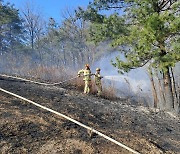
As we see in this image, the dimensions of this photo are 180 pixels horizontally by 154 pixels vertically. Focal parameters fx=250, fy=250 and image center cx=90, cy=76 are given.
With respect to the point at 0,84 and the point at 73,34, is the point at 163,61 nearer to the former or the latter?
the point at 0,84

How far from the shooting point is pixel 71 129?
520 cm

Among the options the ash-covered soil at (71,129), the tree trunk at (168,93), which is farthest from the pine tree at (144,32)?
the ash-covered soil at (71,129)

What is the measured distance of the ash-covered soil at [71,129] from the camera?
446cm

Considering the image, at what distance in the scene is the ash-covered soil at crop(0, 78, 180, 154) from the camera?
4461mm

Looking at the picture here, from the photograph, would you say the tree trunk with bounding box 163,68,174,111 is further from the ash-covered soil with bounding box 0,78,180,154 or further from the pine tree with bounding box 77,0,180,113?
the ash-covered soil with bounding box 0,78,180,154

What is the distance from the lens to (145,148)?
4.97 meters

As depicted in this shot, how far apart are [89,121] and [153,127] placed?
194cm

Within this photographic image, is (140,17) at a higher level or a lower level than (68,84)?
higher

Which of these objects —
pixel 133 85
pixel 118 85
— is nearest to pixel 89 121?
pixel 118 85

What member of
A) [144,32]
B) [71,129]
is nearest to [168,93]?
[144,32]

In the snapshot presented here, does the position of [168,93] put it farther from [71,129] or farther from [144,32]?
[71,129]

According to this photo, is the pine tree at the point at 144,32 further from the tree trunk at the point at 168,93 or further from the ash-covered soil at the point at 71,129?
the ash-covered soil at the point at 71,129

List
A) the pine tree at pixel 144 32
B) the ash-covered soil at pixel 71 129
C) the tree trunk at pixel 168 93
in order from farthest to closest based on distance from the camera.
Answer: the tree trunk at pixel 168 93 → the pine tree at pixel 144 32 → the ash-covered soil at pixel 71 129

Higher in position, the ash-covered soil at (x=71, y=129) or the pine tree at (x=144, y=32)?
the pine tree at (x=144, y=32)
